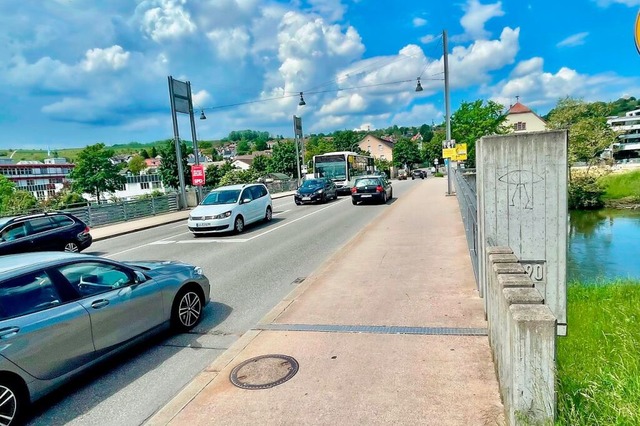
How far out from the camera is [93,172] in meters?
86.1

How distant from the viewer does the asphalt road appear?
398cm

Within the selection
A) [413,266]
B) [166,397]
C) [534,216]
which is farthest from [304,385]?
[413,266]

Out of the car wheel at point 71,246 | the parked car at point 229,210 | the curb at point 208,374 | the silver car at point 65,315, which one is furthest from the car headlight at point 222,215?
the silver car at point 65,315

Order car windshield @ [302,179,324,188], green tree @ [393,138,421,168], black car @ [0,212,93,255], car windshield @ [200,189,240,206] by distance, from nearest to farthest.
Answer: black car @ [0,212,93,255] < car windshield @ [200,189,240,206] < car windshield @ [302,179,324,188] < green tree @ [393,138,421,168]

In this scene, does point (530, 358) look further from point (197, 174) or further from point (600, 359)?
point (197, 174)

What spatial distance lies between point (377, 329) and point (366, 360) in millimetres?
868

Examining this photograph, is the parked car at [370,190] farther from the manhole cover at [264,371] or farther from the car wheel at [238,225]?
the manhole cover at [264,371]

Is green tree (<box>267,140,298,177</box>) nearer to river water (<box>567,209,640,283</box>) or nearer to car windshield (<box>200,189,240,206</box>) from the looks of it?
river water (<box>567,209,640,283</box>)

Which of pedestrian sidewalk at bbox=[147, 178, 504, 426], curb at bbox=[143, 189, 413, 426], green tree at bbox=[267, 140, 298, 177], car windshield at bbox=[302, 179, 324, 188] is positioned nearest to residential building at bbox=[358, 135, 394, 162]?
green tree at bbox=[267, 140, 298, 177]

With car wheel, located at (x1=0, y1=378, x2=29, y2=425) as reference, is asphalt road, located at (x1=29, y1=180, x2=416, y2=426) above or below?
below

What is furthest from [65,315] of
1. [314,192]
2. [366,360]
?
[314,192]

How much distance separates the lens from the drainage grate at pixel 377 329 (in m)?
4.77

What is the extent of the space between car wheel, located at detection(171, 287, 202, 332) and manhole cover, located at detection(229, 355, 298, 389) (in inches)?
63.9

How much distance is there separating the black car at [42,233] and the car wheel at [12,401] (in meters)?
8.62
